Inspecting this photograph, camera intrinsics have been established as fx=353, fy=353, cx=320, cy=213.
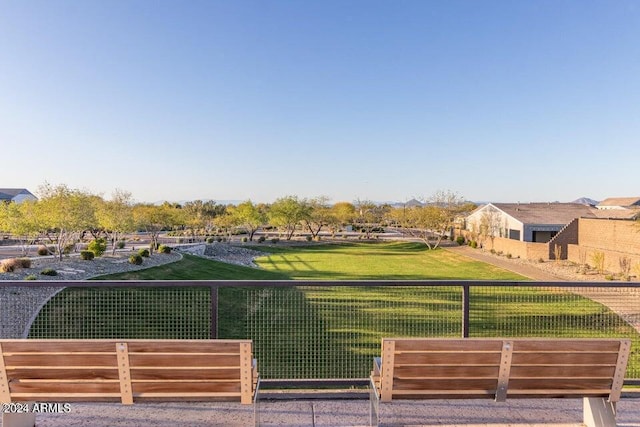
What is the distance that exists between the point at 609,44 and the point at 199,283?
26.2 meters

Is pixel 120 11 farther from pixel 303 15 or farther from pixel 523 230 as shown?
pixel 523 230

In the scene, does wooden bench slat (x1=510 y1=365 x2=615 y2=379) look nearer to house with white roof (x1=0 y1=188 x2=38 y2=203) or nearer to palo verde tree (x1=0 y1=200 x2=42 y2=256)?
palo verde tree (x1=0 y1=200 x2=42 y2=256)

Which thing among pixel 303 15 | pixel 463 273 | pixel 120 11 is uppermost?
pixel 303 15

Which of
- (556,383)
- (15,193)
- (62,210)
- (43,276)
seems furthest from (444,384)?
(15,193)

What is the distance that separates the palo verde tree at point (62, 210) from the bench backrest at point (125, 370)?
19.7 m

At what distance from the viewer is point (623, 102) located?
2602 centimetres

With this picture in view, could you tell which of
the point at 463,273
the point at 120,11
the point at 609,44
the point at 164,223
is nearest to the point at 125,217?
the point at 164,223

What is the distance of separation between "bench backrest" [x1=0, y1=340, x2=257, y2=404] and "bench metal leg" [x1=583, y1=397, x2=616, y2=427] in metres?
2.43

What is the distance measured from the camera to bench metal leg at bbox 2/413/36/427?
2334mm

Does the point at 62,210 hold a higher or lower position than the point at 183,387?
higher

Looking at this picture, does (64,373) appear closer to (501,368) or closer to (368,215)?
Answer: (501,368)

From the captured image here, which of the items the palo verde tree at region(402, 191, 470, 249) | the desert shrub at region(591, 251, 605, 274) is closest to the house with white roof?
the palo verde tree at region(402, 191, 470, 249)

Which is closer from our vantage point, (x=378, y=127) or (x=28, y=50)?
(x=28, y=50)

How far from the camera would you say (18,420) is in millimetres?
2424
